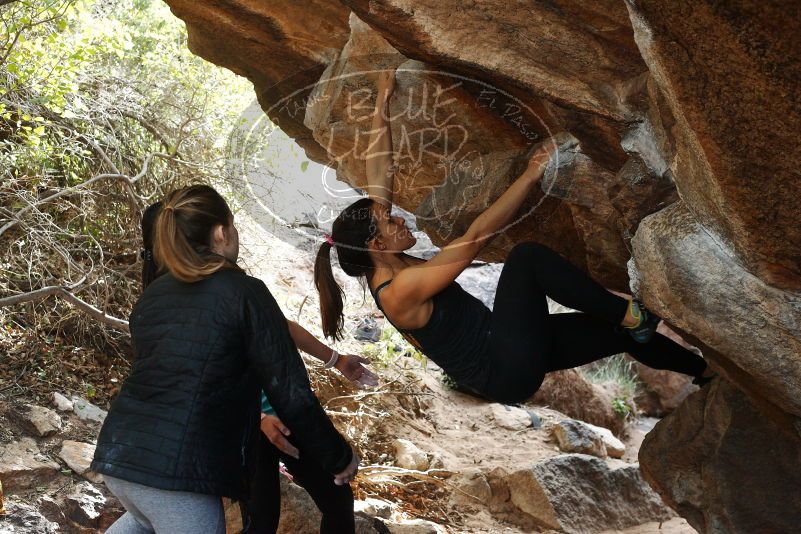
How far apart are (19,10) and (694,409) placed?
4.47 metres

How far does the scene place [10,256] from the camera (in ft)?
17.1

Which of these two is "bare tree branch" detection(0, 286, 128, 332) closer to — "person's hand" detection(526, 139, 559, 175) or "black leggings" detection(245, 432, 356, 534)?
"black leggings" detection(245, 432, 356, 534)

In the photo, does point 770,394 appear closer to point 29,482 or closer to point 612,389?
point 29,482

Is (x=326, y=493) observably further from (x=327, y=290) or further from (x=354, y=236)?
(x=354, y=236)

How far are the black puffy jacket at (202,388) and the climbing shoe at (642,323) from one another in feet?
4.25

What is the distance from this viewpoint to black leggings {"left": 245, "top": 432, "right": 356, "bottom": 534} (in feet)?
10.6

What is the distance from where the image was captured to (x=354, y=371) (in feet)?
11.2

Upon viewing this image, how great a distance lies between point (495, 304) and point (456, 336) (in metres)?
0.20

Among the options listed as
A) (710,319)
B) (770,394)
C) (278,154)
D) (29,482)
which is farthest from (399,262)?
(278,154)

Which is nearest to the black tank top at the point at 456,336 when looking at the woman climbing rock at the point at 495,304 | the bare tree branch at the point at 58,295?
the woman climbing rock at the point at 495,304

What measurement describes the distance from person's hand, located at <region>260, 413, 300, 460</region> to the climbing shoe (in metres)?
1.36

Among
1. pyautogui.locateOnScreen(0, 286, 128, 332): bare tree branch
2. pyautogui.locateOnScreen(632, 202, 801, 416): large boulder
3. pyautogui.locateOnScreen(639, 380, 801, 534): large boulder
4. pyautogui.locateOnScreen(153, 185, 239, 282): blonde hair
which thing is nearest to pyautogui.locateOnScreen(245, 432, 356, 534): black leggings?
pyautogui.locateOnScreen(153, 185, 239, 282): blonde hair

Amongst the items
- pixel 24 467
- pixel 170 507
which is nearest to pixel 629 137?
pixel 170 507

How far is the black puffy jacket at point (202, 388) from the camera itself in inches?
92.7
